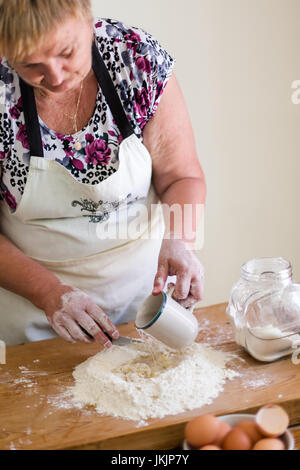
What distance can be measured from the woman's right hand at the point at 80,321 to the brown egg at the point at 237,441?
0.57 meters

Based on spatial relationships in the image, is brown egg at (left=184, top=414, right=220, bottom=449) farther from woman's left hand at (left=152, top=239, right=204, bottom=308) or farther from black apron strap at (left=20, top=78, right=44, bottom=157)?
black apron strap at (left=20, top=78, right=44, bottom=157)

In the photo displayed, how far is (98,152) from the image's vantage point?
5.57ft

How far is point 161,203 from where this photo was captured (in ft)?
6.13

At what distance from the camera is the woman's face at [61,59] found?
1.31 meters

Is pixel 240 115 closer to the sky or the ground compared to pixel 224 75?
closer to the ground

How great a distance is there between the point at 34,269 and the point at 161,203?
46 centimetres

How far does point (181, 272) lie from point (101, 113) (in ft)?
1.70

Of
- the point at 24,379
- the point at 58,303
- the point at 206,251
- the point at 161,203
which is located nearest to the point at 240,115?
the point at 206,251

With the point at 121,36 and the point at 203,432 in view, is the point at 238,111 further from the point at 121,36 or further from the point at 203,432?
the point at 203,432

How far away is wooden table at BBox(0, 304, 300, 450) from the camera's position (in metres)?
1.21

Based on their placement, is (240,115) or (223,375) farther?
(240,115)

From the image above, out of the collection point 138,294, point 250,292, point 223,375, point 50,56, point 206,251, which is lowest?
point 206,251

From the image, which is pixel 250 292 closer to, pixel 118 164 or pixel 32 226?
pixel 118 164

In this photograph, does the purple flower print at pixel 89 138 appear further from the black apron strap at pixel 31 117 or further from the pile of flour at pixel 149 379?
the pile of flour at pixel 149 379
